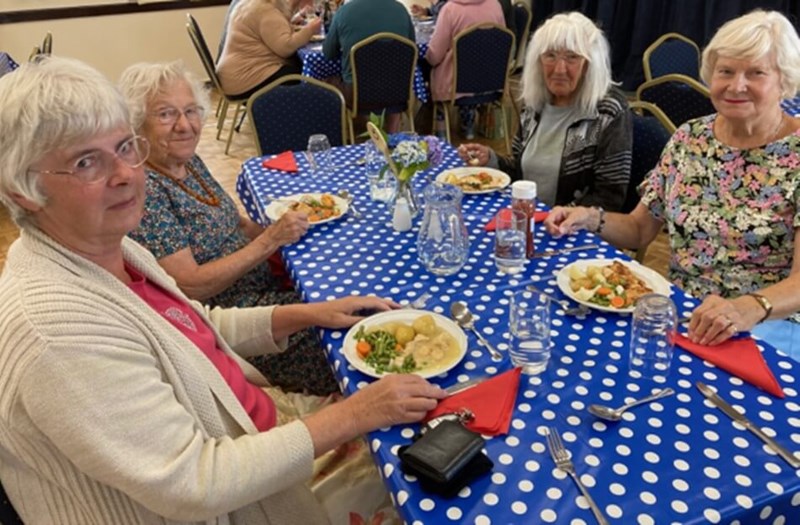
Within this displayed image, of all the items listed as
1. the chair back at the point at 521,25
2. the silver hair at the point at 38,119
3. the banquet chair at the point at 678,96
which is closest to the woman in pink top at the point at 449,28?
the chair back at the point at 521,25

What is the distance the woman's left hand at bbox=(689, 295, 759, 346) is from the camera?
1.33m

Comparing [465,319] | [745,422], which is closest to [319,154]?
[465,319]

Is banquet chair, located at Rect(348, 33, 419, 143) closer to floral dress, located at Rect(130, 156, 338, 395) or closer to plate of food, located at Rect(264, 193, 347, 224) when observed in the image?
plate of food, located at Rect(264, 193, 347, 224)

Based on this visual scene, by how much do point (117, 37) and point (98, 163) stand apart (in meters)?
6.89

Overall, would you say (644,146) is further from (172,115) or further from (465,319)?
(172,115)

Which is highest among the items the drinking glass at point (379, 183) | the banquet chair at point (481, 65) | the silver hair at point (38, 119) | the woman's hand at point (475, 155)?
the silver hair at point (38, 119)

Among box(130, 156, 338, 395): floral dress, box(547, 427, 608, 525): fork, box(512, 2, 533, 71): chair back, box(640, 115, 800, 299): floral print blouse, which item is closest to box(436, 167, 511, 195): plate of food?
box(640, 115, 800, 299): floral print blouse

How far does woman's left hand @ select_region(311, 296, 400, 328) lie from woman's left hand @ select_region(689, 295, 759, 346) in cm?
65

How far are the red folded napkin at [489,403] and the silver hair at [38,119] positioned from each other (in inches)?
29.5

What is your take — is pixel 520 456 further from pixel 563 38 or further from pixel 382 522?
pixel 563 38

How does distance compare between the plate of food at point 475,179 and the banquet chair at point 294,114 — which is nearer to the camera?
the plate of food at point 475,179

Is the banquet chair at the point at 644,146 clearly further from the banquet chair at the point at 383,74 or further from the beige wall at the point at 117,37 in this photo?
the beige wall at the point at 117,37

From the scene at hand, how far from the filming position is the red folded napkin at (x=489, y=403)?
3.66ft

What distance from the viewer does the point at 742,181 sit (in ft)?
5.73
